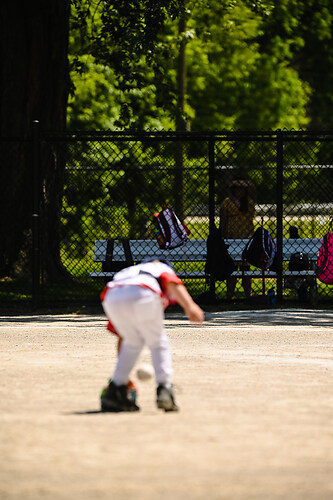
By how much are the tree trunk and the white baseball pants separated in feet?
29.7

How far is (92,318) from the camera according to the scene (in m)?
13.4

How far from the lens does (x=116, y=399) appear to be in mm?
7223

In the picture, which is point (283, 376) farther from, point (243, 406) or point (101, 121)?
point (101, 121)

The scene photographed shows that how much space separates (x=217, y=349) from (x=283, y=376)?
175 centimetres

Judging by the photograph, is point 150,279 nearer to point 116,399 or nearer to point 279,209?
point 116,399

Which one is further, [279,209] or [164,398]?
[279,209]

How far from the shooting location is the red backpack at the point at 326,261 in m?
14.3

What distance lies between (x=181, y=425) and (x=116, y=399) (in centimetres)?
59

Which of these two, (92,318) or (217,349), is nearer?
(217,349)

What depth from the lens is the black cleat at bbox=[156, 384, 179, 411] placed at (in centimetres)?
714

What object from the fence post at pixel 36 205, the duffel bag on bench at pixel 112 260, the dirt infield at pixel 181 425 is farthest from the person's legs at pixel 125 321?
the duffel bag on bench at pixel 112 260

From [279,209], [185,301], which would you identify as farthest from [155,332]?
[279,209]

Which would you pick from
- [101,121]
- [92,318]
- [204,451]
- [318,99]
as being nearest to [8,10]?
[92,318]

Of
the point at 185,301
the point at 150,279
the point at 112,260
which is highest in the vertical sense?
the point at 150,279
